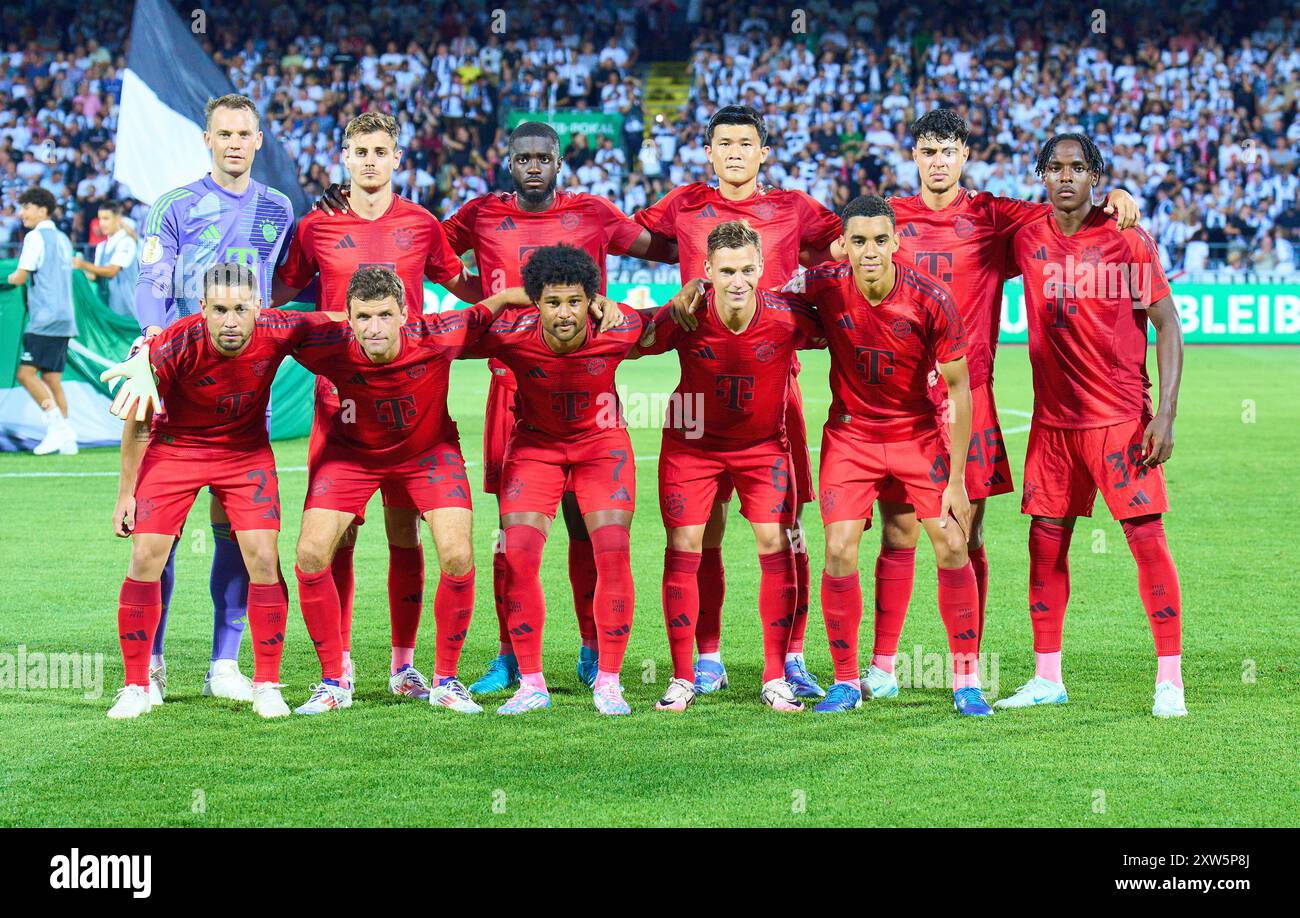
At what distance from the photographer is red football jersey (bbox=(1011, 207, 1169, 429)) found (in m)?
5.81

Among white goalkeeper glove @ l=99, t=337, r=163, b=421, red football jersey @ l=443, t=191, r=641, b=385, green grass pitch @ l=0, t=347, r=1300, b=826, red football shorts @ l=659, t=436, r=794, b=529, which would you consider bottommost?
green grass pitch @ l=0, t=347, r=1300, b=826

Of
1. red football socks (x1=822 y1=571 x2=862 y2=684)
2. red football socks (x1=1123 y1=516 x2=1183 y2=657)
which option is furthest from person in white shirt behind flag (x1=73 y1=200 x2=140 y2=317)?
red football socks (x1=1123 y1=516 x2=1183 y2=657)

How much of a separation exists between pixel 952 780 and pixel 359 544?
18.1ft

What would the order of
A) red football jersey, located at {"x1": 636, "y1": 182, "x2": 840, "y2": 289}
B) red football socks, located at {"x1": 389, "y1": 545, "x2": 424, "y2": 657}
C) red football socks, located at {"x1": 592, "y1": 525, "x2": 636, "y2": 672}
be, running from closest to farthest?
red football socks, located at {"x1": 592, "y1": 525, "x2": 636, "y2": 672} < red football socks, located at {"x1": 389, "y1": 545, "x2": 424, "y2": 657} < red football jersey, located at {"x1": 636, "y1": 182, "x2": 840, "y2": 289}

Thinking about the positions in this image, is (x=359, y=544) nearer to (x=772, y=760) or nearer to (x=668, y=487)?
(x=668, y=487)

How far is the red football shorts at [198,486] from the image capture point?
18.9 feet

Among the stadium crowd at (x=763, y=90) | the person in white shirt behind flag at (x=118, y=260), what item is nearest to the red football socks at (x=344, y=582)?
the person in white shirt behind flag at (x=118, y=260)

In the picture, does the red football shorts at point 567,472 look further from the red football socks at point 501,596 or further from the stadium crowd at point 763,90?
the stadium crowd at point 763,90

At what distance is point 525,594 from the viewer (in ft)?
19.0

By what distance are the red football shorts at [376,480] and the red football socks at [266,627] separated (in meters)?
0.36

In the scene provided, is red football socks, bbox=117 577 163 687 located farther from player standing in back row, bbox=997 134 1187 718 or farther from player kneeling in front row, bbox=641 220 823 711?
player standing in back row, bbox=997 134 1187 718

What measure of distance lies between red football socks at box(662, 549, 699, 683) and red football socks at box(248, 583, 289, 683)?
4.78 feet

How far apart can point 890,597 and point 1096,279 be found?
4.76 ft

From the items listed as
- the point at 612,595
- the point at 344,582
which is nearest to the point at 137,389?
the point at 344,582
